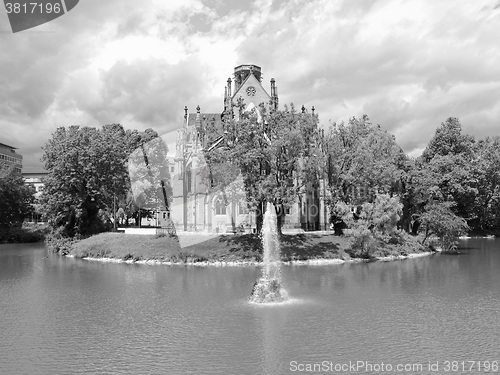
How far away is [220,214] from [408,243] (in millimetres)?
25980

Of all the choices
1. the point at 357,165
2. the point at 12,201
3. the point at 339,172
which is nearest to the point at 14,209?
the point at 12,201

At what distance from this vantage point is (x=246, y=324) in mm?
23844

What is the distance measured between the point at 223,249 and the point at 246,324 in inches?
1047

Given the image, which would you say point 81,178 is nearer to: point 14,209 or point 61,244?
point 61,244

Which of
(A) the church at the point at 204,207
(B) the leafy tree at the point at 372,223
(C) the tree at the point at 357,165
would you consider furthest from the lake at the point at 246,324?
(A) the church at the point at 204,207

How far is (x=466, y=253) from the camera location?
184 ft

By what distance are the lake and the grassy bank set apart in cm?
747

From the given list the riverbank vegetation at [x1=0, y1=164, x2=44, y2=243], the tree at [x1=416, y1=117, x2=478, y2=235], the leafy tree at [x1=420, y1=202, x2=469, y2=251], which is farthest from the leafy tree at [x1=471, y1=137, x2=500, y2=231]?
the riverbank vegetation at [x1=0, y1=164, x2=44, y2=243]

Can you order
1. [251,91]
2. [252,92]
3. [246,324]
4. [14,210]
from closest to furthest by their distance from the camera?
1. [246,324]
2. [252,92]
3. [251,91]
4. [14,210]

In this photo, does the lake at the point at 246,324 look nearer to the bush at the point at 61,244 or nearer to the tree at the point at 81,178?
the bush at the point at 61,244

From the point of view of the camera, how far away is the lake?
18.5 metres

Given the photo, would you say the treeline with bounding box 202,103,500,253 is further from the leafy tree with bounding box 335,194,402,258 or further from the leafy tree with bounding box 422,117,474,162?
the leafy tree with bounding box 422,117,474,162

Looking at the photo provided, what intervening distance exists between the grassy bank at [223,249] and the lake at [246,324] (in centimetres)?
747

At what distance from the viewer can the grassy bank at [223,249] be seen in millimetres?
48884
